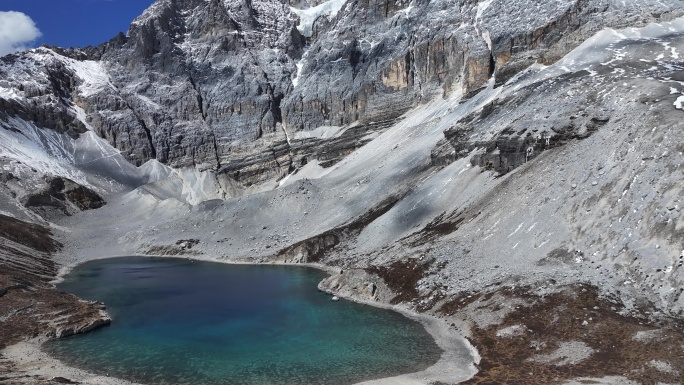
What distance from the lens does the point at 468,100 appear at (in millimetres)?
134500

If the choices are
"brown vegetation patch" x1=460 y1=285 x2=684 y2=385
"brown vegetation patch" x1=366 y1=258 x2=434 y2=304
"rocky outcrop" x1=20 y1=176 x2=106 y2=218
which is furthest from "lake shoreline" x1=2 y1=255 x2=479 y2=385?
"rocky outcrop" x1=20 y1=176 x2=106 y2=218

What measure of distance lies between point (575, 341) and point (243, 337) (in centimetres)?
2967

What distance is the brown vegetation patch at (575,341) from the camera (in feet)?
126

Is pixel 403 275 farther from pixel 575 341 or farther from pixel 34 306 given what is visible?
pixel 34 306

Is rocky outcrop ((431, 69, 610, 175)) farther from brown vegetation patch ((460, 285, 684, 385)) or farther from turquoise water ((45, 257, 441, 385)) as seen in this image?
brown vegetation patch ((460, 285, 684, 385))

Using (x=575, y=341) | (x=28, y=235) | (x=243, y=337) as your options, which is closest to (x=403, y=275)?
(x=243, y=337)

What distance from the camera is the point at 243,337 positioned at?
179ft

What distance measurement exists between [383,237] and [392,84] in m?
98.1

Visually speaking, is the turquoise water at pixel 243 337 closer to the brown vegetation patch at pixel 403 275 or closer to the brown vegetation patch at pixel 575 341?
the brown vegetation patch at pixel 403 275

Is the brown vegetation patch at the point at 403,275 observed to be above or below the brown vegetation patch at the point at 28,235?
below

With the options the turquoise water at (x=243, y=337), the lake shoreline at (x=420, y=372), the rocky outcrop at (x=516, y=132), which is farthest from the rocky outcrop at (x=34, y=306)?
the rocky outcrop at (x=516, y=132)

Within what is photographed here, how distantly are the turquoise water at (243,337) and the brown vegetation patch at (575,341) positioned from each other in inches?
230

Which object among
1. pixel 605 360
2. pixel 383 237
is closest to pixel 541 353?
pixel 605 360

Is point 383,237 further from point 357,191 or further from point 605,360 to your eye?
point 605,360
